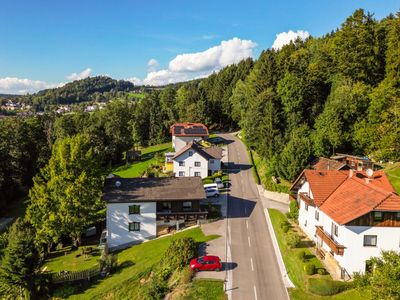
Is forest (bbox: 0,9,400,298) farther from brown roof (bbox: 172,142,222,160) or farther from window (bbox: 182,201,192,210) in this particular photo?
window (bbox: 182,201,192,210)

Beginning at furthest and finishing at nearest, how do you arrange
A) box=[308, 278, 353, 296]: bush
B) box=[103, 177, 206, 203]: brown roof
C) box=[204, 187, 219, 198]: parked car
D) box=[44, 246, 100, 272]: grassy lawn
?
box=[204, 187, 219, 198]: parked car < box=[103, 177, 206, 203]: brown roof < box=[44, 246, 100, 272]: grassy lawn < box=[308, 278, 353, 296]: bush

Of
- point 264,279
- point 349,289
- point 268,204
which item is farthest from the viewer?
point 268,204

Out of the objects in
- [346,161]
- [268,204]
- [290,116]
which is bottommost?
[268,204]

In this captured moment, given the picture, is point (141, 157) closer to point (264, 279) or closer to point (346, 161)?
point (346, 161)

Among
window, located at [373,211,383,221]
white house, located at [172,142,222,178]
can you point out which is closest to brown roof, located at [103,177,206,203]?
white house, located at [172,142,222,178]

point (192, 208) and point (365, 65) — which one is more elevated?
point (365, 65)

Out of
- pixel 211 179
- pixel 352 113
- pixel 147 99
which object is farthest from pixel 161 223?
pixel 147 99

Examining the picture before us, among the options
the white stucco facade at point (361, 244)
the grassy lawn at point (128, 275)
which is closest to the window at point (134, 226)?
the grassy lawn at point (128, 275)
